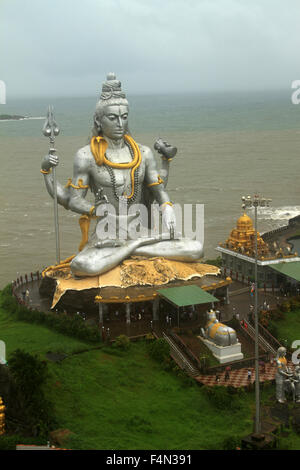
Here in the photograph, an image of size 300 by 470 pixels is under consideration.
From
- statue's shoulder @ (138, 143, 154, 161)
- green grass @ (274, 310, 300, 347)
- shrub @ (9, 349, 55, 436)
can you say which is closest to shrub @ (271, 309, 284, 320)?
green grass @ (274, 310, 300, 347)

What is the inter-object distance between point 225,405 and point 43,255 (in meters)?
16.8

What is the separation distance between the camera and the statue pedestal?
61.7ft

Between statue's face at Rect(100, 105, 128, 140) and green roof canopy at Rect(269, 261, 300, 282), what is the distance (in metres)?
6.66

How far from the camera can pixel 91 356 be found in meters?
18.7

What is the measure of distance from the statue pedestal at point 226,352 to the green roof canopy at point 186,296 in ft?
4.35

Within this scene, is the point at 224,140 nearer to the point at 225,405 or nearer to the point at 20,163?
the point at 20,163

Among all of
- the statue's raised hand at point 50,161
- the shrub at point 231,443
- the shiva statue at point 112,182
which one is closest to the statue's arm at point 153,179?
the shiva statue at point 112,182

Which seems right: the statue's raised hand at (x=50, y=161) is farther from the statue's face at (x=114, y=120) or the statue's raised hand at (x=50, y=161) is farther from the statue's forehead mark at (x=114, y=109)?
the statue's forehead mark at (x=114, y=109)

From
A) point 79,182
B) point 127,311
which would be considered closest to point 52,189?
point 79,182

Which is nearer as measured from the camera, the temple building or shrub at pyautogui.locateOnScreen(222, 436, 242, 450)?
shrub at pyautogui.locateOnScreen(222, 436, 242, 450)

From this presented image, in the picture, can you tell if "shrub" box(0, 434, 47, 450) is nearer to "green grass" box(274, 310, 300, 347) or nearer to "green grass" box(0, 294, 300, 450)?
"green grass" box(0, 294, 300, 450)

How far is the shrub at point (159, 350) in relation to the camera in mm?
18659

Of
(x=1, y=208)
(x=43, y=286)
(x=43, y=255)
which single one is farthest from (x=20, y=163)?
(x=43, y=286)

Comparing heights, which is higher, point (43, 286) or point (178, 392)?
point (43, 286)
